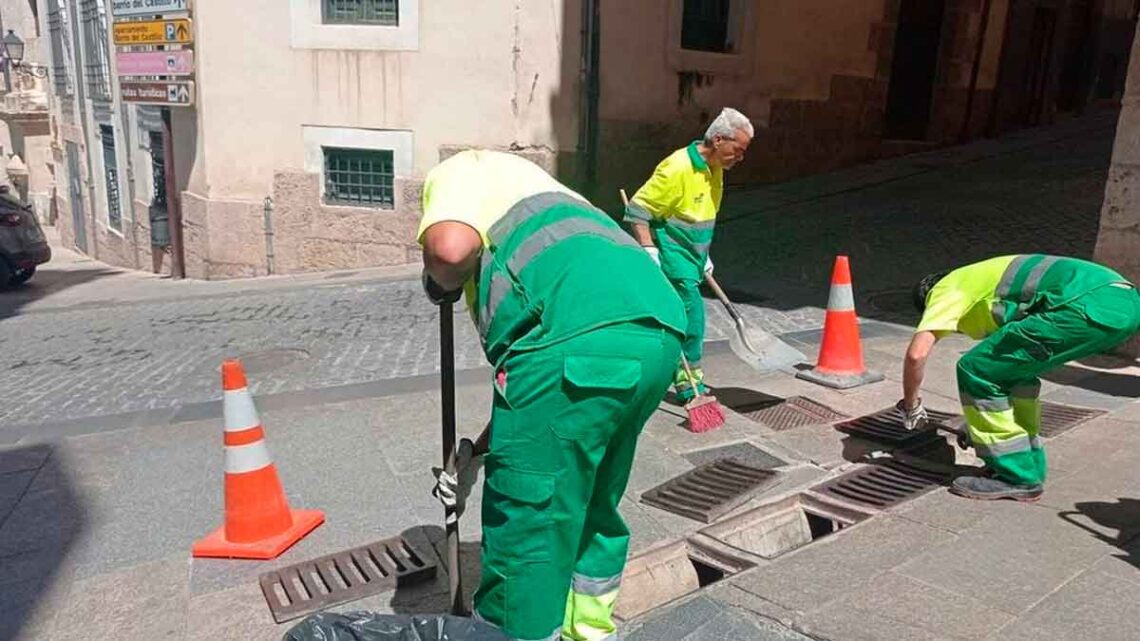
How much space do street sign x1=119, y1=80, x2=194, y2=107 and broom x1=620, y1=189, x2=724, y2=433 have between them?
8232 mm

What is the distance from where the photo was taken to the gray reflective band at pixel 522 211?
75.8 inches

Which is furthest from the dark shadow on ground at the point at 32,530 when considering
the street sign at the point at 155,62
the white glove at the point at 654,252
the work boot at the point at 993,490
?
the street sign at the point at 155,62

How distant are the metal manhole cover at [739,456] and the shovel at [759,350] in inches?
30.3

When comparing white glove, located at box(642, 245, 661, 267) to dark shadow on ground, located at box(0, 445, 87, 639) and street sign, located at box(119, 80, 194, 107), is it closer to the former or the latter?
dark shadow on ground, located at box(0, 445, 87, 639)

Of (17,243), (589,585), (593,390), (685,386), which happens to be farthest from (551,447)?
(17,243)

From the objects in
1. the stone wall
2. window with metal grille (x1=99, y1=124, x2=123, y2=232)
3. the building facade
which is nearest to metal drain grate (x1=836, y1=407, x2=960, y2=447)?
the stone wall

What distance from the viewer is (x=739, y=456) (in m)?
4.23

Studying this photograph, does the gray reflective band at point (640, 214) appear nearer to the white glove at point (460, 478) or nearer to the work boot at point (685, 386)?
the work boot at point (685, 386)

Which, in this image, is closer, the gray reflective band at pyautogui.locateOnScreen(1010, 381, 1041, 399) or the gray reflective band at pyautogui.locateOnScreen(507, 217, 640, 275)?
the gray reflective band at pyautogui.locateOnScreen(507, 217, 640, 275)

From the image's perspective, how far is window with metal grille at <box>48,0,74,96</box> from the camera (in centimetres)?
1585

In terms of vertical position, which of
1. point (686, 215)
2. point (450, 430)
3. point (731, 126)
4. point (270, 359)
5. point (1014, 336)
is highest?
point (731, 126)

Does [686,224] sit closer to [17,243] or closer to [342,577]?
[342,577]

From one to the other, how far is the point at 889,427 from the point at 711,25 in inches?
354

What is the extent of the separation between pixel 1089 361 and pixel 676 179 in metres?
3.31
